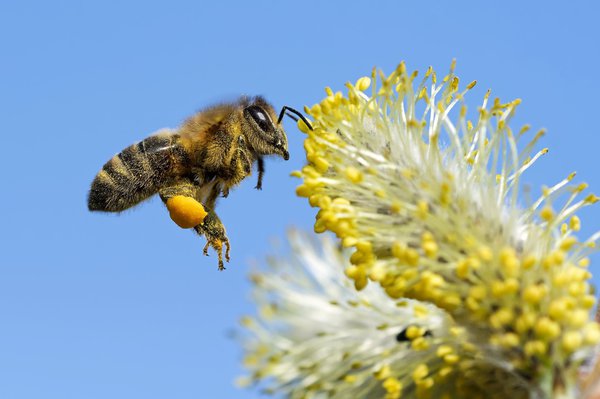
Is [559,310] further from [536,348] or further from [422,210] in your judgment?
[422,210]

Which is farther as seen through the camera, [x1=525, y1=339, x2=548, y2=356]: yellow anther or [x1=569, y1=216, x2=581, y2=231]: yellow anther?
[x1=569, y1=216, x2=581, y2=231]: yellow anther

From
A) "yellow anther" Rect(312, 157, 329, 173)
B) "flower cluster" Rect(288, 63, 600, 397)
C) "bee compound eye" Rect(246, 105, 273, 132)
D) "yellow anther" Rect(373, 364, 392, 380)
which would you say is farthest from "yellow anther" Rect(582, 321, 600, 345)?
"bee compound eye" Rect(246, 105, 273, 132)

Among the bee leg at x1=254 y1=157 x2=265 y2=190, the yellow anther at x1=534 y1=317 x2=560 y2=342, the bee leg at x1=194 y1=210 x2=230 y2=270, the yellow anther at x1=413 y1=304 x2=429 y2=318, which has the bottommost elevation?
the yellow anther at x1=534 y1=317 x2=560 y2=342

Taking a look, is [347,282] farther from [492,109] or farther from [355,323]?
[492,109]

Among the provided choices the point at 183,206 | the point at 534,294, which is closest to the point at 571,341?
the point at 534,294

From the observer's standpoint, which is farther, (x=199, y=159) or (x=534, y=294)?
(x=199, y=159)

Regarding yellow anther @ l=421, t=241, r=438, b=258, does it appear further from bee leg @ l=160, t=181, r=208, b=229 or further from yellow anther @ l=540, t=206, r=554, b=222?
bee leg @ l=160, t=181, r=208, b=229
